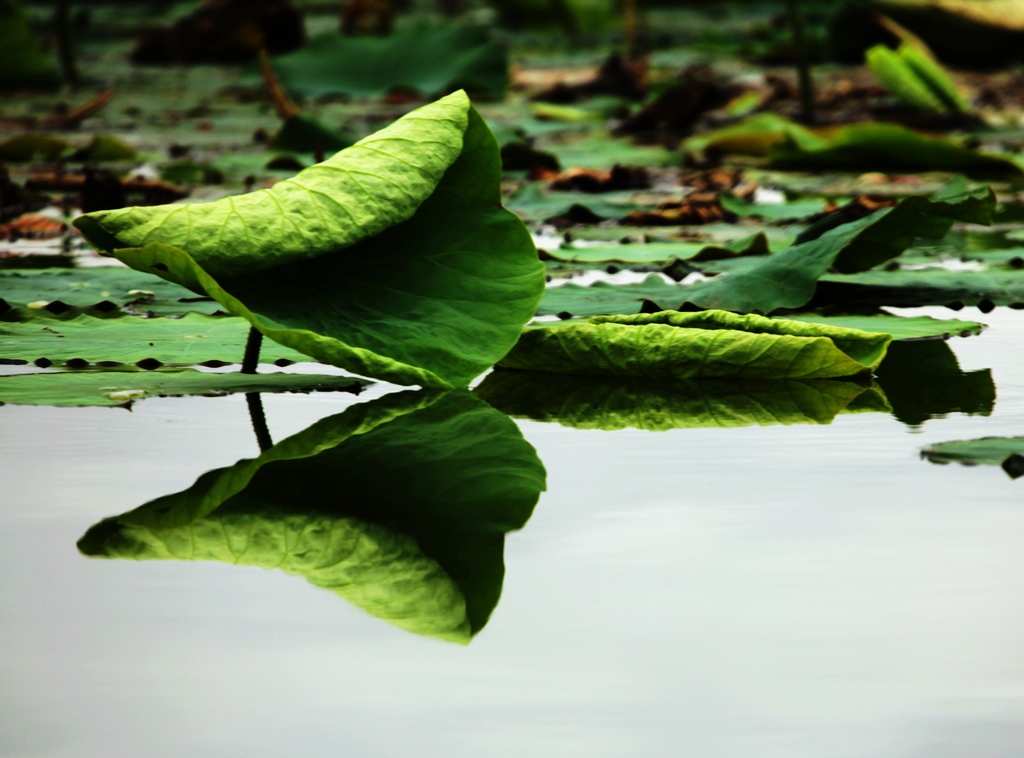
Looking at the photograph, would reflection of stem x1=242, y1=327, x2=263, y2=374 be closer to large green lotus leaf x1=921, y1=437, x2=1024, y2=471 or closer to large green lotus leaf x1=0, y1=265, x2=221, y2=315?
large green lotus leaf x1=0, y1=265, x2=221, y2=315

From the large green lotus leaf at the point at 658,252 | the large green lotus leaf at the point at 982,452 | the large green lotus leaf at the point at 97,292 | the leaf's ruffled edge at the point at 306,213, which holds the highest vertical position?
the leaf's ruffled edge at the point at 306,213

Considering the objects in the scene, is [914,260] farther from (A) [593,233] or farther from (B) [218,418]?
(B) [218,418]

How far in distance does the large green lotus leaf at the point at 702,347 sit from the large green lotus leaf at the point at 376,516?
0.78ft

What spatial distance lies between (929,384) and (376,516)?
740mm

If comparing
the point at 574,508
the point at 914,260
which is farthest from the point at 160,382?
the point at 914,260

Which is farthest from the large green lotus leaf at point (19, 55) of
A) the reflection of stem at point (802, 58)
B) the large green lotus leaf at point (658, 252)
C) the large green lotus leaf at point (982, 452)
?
the large green lotus leaf at point (982, 452)

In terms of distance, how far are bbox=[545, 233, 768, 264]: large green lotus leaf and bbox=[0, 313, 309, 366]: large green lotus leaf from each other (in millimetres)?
714

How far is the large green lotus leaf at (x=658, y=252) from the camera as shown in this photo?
232 centimetres

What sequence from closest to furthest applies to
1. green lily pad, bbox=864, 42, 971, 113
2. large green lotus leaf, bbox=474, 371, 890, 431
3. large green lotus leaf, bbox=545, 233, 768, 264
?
1. large green lotus leaf, bbox=474, 371, 890, 431
2. large green lotus leaf, bbox=545, 233, 768, 264
3. green lily pad, bbox=864, 42, 971, 113

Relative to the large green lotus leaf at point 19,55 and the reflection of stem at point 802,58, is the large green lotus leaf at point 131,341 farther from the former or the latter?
the large green lotus leaf at point 19,55

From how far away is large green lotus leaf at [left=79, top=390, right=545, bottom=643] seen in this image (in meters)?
0.94

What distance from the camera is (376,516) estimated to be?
1.08 meters

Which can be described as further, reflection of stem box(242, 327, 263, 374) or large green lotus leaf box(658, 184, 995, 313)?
large green lotus leaf box(658, 184, 995, 313)

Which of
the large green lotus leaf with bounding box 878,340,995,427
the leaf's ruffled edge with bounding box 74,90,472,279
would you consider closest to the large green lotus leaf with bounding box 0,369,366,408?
the leaf's ruffled edge with bounding box 74,90,472,279
